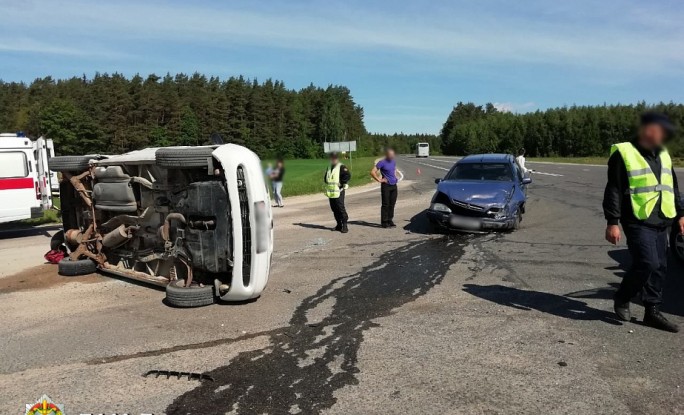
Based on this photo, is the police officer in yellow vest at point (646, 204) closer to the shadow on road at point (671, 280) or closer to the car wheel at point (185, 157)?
the shadow on road at point (671, 280)

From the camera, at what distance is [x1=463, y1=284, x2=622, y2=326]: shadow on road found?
5.05 m

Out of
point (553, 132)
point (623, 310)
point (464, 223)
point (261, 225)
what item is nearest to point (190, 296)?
point (261, 225)

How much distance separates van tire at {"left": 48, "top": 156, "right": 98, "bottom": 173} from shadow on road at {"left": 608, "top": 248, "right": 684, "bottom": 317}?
7.16 metres

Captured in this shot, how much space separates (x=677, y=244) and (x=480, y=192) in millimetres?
3803

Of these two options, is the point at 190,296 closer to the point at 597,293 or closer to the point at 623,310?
the point at 623,310

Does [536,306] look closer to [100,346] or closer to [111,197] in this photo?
[100,346]

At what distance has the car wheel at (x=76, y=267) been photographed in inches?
288

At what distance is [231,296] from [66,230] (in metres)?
3.80

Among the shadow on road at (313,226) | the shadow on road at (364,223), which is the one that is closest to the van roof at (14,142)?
the shadow on road at (313,226)

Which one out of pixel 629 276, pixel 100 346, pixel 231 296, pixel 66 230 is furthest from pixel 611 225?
pixel 66 230

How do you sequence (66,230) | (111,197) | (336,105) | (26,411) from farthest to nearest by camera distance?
(336,105) < (66,230) < (111,197) < (26,411)

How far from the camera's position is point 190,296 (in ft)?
18.3

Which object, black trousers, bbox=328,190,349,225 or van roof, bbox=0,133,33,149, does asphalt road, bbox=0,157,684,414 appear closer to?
black trousers, bbox=328,190,349,225

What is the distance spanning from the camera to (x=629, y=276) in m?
4.64
